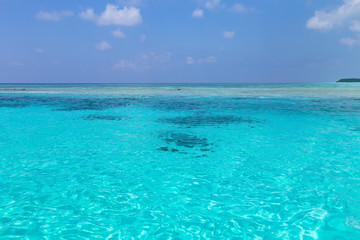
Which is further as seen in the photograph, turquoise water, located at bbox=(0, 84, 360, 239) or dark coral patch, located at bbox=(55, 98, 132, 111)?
dark coral patch, located at bbox=(55, 98, 132, 111)

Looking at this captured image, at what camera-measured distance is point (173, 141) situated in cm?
1176

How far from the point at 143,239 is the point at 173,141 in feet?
24.1

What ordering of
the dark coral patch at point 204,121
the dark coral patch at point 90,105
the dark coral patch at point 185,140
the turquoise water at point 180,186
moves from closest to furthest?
1. the turquoise water at point 180,186
2. the dark coral patch at point 185,140
3. the dark coral patch at point 204,121
4. the dark coral patch at point 90,105

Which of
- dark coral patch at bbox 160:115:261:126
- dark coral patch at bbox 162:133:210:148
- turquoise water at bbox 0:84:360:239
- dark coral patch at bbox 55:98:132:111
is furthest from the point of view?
dark coral patch at bbox 55:98:132:111

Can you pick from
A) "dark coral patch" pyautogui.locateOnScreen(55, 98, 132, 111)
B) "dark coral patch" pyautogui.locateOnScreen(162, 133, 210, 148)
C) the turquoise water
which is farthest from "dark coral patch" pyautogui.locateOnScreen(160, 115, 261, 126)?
"dark coral patch" pyautogui.locateOnScreen(55, 98, 132, 111)

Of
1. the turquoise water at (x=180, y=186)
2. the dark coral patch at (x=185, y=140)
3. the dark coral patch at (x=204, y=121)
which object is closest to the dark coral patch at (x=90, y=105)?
the dark coral patch at (x=204, y=121)

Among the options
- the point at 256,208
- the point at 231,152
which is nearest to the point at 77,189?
the point at 256,208

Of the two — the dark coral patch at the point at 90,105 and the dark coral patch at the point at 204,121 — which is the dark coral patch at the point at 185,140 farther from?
the dark coral patch at the point at 90,105

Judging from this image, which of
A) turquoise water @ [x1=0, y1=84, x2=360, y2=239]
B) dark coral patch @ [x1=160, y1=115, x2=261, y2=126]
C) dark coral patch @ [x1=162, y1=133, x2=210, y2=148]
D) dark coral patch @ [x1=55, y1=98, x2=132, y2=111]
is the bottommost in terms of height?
turquoise water @ [x1=0, y1=84, x2=360, y2=239]

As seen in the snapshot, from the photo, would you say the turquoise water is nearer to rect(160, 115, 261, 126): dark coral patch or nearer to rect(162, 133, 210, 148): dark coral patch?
rect(162, 133, 210, 148): dark coral patch

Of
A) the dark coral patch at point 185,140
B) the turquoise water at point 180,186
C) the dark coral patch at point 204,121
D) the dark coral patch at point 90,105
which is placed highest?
the dark coral patch at point 90,105

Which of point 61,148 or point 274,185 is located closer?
point 274,185

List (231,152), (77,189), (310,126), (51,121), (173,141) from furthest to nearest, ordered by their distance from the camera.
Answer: (51,121) → (310,126) → (173,141) → (231,152) → (77,189)

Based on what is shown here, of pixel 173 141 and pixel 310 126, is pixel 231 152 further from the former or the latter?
pixel 310 126
